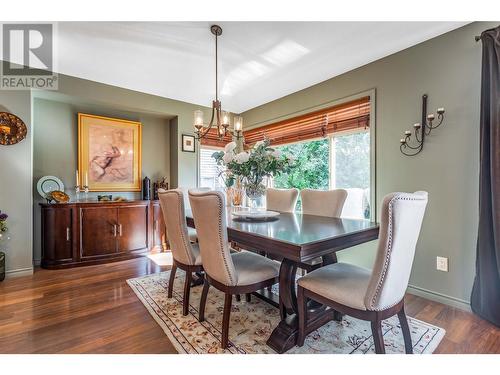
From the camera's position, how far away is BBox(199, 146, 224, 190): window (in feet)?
14.4

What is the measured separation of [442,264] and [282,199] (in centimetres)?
161

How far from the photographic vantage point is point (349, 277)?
1551mm

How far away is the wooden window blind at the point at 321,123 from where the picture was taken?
291 cm

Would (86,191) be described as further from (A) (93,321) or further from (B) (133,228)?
(A) (93,321)

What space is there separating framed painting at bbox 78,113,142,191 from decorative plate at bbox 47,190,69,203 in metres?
0.37

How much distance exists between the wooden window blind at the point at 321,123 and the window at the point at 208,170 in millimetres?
949

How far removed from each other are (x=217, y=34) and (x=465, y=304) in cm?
326

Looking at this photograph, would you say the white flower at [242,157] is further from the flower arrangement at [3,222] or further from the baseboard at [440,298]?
the flower arrangement at [3,222]

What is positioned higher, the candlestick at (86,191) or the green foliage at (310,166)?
the green foliage at (310,166)

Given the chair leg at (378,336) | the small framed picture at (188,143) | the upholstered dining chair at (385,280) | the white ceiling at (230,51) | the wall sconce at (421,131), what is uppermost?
the white ceiling at (230,51)

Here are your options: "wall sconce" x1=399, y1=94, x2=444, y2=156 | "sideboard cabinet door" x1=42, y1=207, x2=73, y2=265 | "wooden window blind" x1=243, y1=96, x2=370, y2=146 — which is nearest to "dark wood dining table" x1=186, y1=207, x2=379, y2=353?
"wall sconce" x1=399, y1=94, x2=444, y2=156

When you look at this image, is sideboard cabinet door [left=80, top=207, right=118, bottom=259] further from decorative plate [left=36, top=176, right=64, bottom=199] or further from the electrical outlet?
the electrical outlet

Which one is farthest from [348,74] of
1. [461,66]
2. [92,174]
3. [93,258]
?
[93,258]

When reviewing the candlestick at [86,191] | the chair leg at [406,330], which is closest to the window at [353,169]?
Answer: the chair leg at [406,330]
